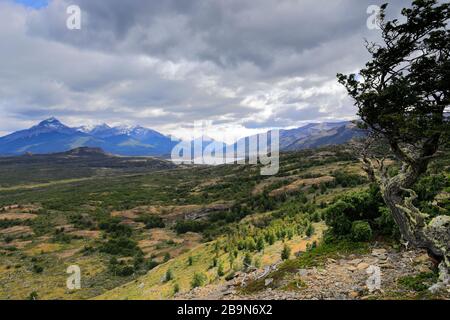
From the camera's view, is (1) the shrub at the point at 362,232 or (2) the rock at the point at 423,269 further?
(1) the shrub at the point at 362,232

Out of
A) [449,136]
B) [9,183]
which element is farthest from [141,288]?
[9,183]

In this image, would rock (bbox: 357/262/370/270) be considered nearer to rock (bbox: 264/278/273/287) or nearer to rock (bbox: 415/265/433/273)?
rock (bbox: 415/265/433/273)

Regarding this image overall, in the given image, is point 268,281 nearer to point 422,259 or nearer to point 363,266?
point 363,266

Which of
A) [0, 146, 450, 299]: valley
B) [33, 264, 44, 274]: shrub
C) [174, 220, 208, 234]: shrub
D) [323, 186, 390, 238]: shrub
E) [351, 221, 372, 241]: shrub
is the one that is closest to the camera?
[0, 146, 450, 299]: valley

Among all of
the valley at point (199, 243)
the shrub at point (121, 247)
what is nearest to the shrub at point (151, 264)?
the valley at point (199, 243)

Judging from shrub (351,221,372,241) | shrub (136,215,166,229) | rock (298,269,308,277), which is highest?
shrub (351,221,372,241)

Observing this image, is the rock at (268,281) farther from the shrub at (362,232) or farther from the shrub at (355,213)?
the shrub at (362,232)

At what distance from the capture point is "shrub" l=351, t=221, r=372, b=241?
11453 millimetres

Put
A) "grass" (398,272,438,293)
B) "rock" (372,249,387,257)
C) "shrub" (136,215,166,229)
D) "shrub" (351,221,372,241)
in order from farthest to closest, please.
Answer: "shrub" (136,215,166,229) → "shrub" (351,221,372,241) → "rock" (372,249,387,257) → "grass" (398,272,438,293)

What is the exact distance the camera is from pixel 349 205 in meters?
12.5

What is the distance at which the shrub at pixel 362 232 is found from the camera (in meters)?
11.5

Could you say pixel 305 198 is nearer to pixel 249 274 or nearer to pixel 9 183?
pixel 249 274

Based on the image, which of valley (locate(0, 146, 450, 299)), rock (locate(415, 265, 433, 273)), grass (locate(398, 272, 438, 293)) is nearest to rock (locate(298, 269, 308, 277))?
valley (locate(0, 146, 450, 299))

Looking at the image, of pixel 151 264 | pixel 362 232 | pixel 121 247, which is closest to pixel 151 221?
pixel 121 247
